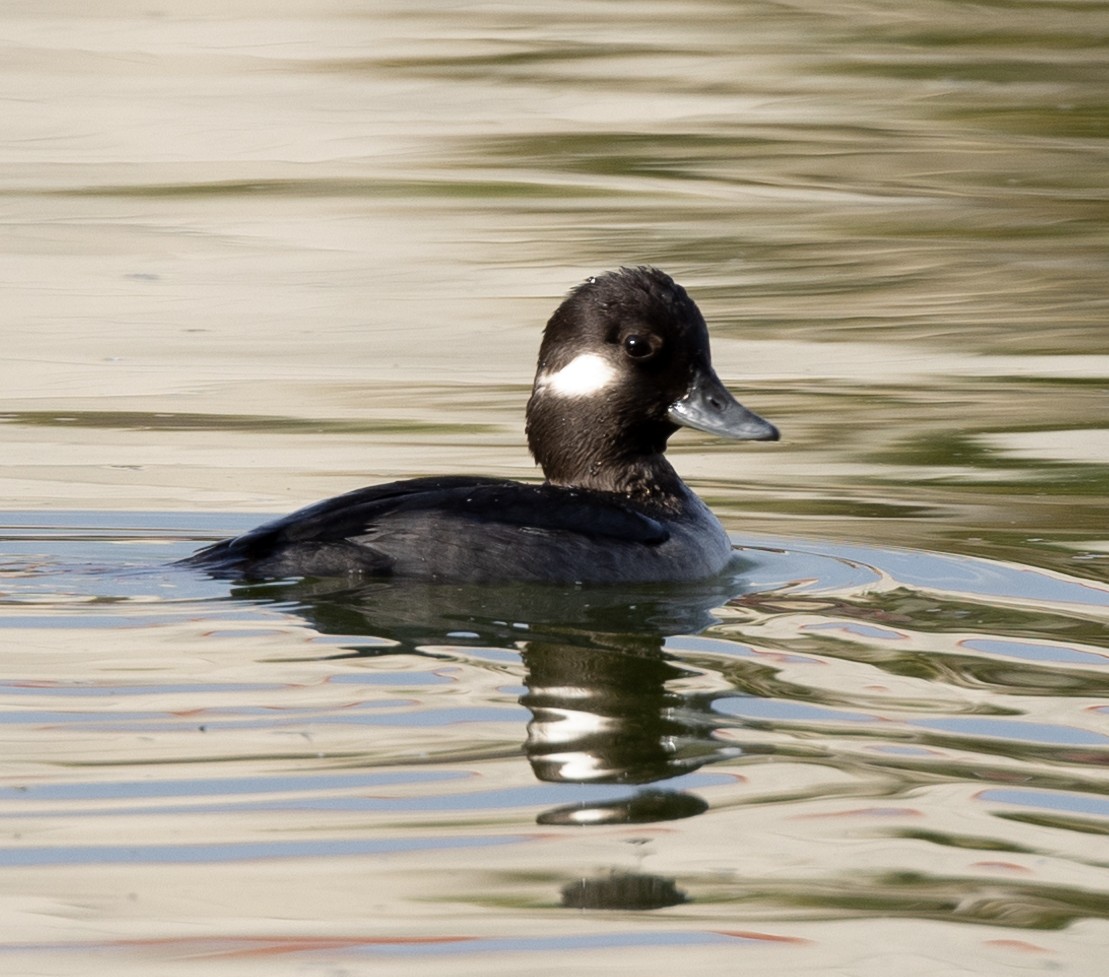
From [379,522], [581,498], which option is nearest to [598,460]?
[581,498]

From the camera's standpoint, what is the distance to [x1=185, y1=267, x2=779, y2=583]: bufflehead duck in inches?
263

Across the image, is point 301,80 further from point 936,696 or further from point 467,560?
point 936,696

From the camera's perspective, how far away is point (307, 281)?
12.5 m

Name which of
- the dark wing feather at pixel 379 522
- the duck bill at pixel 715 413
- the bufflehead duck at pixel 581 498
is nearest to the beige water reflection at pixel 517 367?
the dark wing feather at pixel 379 522

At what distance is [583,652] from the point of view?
6102 mm

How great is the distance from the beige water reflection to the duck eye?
3.37 ft

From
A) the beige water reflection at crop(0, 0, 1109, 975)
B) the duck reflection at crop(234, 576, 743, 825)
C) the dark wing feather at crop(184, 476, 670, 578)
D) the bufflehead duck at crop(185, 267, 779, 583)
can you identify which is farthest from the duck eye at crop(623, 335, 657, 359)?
the beige water reflection at crop(0, 0, 1109, 975)

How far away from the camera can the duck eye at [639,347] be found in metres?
7.41

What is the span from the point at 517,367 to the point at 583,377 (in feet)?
11.4

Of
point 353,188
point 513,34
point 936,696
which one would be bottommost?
point 936,696

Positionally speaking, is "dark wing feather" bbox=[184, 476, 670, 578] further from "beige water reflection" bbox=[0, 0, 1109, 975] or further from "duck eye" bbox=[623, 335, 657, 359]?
"duck eye" bbox=[623, 335, 657, 359]

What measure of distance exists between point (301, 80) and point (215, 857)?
13553 millimetres

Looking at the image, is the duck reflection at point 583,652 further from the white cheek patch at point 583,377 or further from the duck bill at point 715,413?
the white cheek patch at point 583,377

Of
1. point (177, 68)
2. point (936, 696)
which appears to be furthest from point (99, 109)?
point (936, 696)
